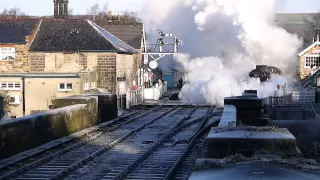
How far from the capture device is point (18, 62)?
4469 centimetres

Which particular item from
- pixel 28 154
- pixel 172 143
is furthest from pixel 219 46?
pixel 28 154

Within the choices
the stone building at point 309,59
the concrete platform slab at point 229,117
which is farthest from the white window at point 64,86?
the stone building at point 309,59

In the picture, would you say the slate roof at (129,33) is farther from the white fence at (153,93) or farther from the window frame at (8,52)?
the window frame at (8,52)

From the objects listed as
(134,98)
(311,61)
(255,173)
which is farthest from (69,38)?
(255,173)

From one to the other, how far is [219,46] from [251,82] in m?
9.18

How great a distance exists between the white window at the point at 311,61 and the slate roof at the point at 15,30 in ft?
83.2

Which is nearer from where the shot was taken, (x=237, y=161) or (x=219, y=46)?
(x=237, y=161)

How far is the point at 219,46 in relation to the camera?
53625 millimetres

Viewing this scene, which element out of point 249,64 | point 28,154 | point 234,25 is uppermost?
point 234,25

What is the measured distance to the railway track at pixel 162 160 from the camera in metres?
13.5

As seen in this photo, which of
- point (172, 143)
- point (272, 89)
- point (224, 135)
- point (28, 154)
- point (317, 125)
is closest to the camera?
point (224, 135)

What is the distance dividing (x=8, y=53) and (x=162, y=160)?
31.0m

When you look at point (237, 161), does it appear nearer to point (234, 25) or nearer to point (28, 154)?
point (28, 154)

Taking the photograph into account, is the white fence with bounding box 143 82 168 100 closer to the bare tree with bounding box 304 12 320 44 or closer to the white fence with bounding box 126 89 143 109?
the white fence with bounding box 126 89 143 109
